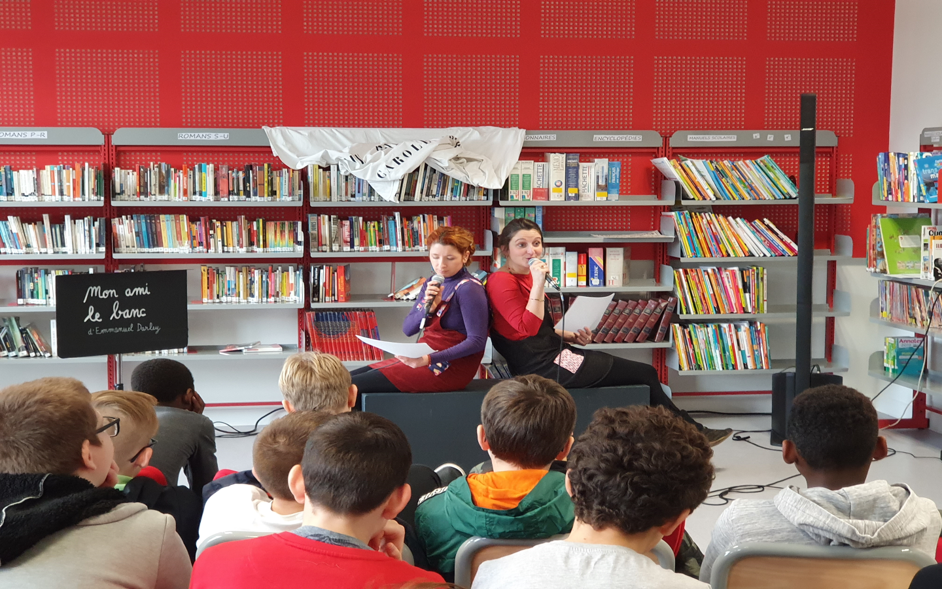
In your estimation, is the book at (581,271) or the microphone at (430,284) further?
the book at (581,271)

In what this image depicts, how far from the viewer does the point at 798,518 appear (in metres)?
1.76

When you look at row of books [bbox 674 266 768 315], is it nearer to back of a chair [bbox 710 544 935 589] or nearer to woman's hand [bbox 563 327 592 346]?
woman's hand [bbox 563 327 592 346]

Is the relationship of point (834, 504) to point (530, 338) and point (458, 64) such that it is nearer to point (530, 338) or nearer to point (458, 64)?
point (530, 338)

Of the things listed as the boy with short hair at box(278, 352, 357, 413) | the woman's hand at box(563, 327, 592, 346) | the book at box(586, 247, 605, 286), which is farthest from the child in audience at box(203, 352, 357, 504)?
the book at box(586, 247, 605, 286)

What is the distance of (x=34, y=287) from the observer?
5.13 metres

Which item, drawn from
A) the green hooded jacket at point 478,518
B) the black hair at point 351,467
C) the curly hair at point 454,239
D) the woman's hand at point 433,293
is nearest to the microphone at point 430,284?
the woman's hand at point 433,293

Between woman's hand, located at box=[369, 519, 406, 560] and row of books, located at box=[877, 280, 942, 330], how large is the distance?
4.23 m

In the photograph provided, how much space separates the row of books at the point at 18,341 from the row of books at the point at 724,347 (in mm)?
4041

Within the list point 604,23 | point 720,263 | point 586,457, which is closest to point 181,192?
point 604,23

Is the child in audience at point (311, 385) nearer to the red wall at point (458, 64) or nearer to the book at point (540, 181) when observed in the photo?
the book at point (540, 181)

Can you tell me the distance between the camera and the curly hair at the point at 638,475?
1467 millimetres

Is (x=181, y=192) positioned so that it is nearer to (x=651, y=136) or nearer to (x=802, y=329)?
(x=651, y=136)

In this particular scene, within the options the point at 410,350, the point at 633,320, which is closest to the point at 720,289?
the point at 633,320

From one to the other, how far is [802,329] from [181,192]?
12.3 feet
